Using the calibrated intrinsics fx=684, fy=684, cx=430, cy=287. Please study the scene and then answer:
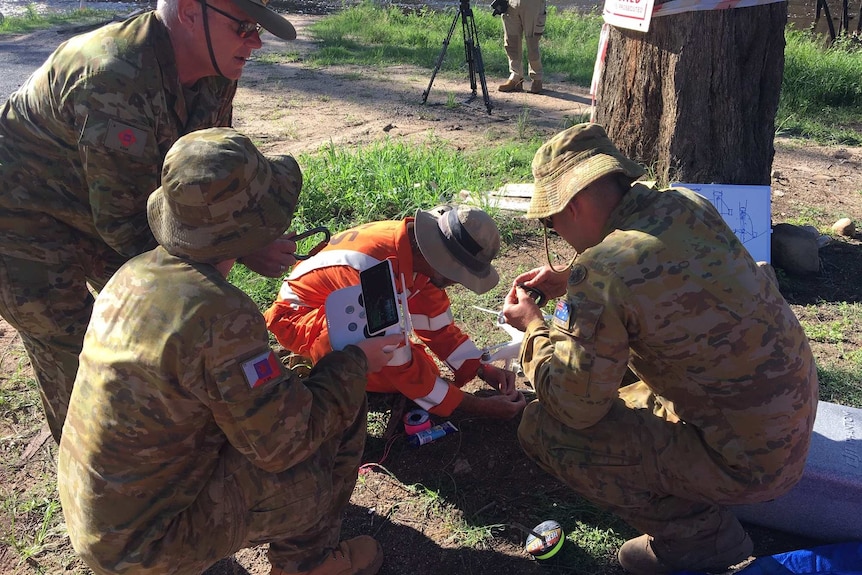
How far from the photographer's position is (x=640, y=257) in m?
1.88

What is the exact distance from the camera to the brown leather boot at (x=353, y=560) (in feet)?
7.20

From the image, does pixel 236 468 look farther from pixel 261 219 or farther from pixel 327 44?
pixel 327 44

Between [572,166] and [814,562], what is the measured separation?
4.82 ft

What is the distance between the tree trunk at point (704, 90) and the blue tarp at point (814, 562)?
250 centimetres

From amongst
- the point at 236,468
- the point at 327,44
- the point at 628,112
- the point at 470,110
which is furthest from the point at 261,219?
the point at 327,44

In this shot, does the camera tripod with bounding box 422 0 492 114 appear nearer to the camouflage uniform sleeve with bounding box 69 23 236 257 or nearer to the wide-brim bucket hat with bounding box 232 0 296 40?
the wide-brim bucket hat with bounding box 232 0 296 40

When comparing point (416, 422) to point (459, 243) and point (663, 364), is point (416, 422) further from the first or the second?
point (663, 364)

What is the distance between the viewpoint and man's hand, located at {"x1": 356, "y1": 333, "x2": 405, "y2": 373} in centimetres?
218

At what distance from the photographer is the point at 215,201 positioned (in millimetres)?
1697

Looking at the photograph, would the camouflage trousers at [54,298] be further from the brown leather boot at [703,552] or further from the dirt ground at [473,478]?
the brown leather boot at [703,552]

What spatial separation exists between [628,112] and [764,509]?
2.74m

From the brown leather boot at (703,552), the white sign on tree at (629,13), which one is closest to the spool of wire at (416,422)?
the brown leather boot at (703,552)

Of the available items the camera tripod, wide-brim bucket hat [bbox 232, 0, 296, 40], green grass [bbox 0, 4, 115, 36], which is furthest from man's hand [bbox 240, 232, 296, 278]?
green grass [bbox 0, 4, 115, 36]

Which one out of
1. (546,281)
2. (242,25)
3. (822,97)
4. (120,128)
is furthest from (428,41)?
(120,128)
